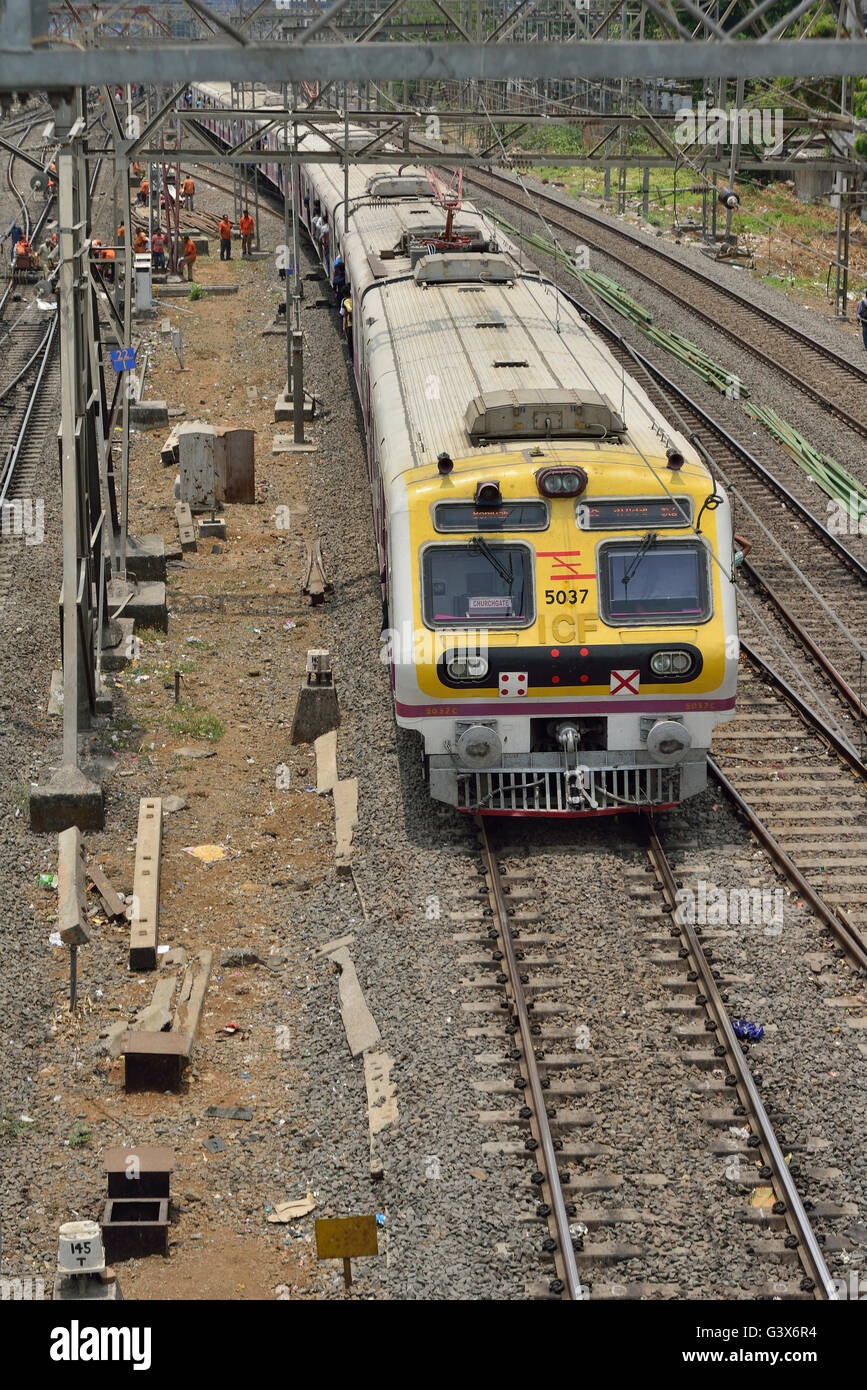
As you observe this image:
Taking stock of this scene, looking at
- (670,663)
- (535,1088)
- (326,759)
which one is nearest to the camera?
(535,1088)

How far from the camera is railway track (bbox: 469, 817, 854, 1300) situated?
785 cm

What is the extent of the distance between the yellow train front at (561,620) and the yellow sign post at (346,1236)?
4.96 m

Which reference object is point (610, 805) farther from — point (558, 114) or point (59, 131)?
point (558, 114)

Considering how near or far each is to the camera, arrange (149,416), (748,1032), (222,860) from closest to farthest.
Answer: (748,1032), (222,860), (149,416)

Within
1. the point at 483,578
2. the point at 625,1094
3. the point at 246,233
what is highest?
the point at 246,233

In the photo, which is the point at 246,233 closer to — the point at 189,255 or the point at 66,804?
the point at 189,255

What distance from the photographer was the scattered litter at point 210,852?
1260 centimetres

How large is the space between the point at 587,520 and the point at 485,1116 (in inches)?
183

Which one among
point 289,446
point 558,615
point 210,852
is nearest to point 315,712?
point 210,852

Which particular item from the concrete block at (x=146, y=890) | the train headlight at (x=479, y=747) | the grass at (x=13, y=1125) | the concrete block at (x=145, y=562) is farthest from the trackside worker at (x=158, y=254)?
the grass at (x=13, y=1125)

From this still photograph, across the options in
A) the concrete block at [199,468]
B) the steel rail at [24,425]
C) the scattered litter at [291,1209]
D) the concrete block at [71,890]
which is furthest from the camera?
the steel rail at [24,425]

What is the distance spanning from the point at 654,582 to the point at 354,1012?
12.7 feet

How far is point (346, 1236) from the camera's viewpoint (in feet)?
23.8

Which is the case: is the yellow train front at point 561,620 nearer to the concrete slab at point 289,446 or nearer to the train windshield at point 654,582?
the train windshield at point 654,582
